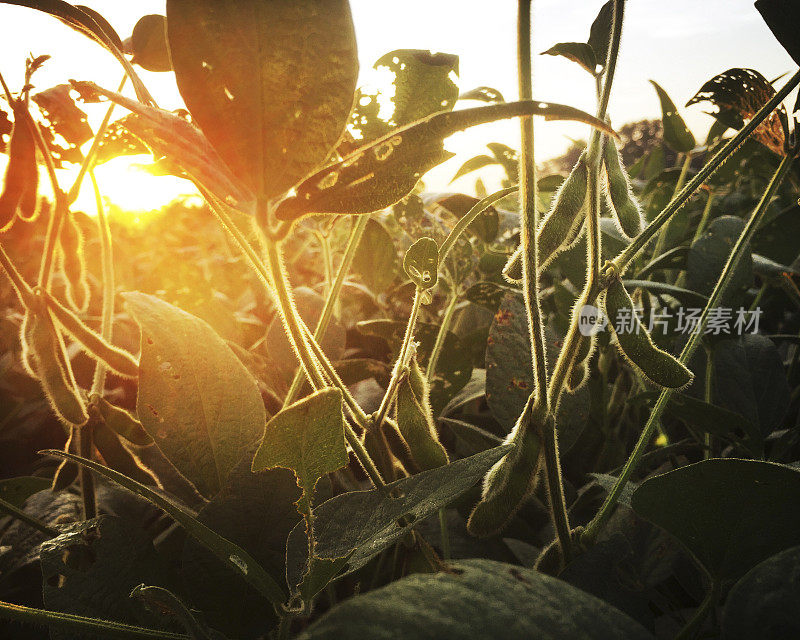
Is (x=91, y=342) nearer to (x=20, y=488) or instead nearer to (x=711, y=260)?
(x=20, y=488)

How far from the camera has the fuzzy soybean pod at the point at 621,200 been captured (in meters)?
0.41

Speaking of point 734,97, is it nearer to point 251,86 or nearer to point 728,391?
point 728,391

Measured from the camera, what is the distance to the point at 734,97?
622mm

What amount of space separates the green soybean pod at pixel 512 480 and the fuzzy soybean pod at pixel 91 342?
1.06 feet

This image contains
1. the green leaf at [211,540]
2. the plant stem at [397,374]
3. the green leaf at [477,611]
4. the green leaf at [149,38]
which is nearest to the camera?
the green leaf at [477,611]

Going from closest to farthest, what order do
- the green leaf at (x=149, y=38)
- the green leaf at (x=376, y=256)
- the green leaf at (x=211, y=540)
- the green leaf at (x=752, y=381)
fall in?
the green leaf at (x=211, y=540), the green leaf at (x=149, y=38), the green leaf at (x=752, y=381), the green leaf at (x=376, y=256)

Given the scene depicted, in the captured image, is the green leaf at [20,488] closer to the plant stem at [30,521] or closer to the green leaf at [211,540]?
the plant stem at [30,521]

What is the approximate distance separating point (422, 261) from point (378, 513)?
18 cm

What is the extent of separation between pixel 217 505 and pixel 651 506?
30 centimetres

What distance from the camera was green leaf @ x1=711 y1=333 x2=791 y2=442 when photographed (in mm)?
614

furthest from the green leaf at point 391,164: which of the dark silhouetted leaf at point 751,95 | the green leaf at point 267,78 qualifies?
the dark silhouetted leaf at point 751,95

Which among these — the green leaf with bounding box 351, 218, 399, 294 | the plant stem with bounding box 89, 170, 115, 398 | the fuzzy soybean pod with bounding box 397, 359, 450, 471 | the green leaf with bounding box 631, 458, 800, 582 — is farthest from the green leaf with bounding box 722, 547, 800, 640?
the green leaf with bounding box 351, 218, 399, 294

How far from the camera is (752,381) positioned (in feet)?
2.10

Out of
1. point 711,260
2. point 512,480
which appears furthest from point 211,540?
point 711,260
